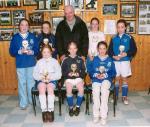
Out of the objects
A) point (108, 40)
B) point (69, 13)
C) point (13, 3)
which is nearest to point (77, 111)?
point (69, 13)

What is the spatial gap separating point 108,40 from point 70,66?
1.27 meters

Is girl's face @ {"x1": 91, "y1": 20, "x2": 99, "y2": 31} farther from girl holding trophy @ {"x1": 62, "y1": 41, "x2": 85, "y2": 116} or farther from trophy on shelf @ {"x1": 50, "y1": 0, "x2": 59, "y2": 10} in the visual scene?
trophy on shelf @ {"x1": 50, "y1": 0, "x2": 59, "y2": 10}

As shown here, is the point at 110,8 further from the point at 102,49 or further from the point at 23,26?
the point at 23,26

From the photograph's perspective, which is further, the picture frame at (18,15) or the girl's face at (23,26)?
the picture frame at (18,15)

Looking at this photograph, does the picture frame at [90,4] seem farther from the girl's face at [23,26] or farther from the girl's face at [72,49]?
the girl's face at [23,26]

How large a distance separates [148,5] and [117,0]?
0.57m

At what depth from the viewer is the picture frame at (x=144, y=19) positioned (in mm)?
4992

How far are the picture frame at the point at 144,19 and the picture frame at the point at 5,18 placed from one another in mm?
2330

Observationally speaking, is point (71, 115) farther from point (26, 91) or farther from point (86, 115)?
point (26, 91)

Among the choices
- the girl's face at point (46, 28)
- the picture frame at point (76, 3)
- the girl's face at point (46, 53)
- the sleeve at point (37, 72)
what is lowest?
the sleeve at point (37, 72)

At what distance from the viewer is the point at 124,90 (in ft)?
15.0

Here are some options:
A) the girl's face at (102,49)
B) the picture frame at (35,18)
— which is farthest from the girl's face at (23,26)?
the girl's face at (102,49)

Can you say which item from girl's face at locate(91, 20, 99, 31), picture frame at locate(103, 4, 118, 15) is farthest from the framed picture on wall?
girl's face at locate(91, 20, 99, 31)

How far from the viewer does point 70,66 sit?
4.12m
